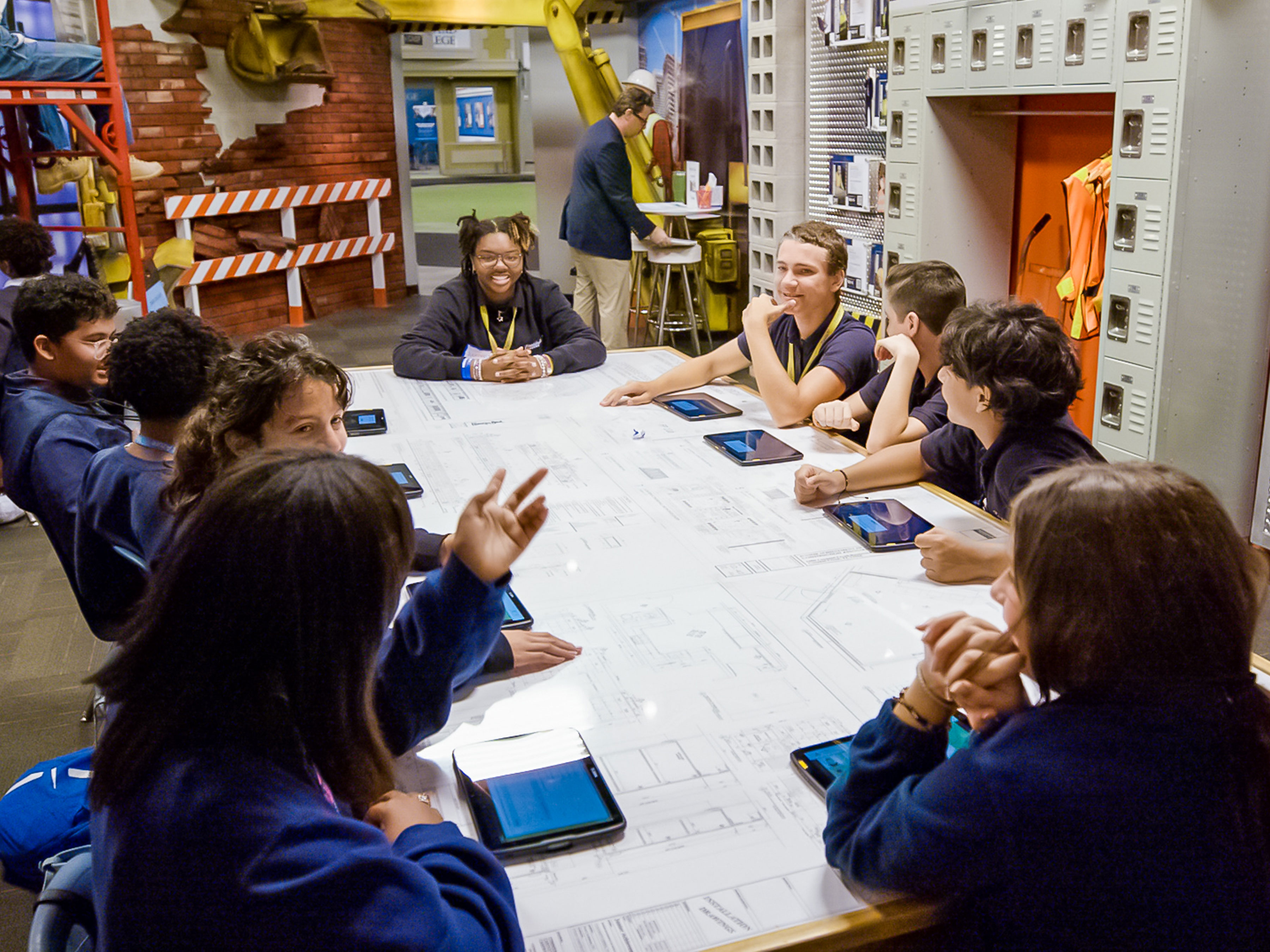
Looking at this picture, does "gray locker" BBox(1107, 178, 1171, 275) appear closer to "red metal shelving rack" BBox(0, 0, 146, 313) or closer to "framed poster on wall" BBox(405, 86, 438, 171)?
"red metal shelving rack" BBox(0, 0, 146, 313)

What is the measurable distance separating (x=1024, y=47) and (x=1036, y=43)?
0.08 meters

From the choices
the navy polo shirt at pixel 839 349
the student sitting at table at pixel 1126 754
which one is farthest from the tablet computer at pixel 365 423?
→ the student sitting at table at pixel 1126 754

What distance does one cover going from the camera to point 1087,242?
168 inches

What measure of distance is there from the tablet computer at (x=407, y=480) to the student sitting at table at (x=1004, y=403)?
1.17 meters

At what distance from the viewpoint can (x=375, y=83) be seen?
9234mm

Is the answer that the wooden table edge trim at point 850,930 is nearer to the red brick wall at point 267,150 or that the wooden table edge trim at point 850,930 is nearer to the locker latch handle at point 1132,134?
the locker latch handle at point 1132,134

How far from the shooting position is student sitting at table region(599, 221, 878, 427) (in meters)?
3.05

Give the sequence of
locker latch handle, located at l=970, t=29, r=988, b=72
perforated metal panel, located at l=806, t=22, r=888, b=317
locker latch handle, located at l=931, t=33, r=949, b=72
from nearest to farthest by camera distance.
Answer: locker latch handle, located at l=970, t=29, r=988, b=72, locker latch handle, located at l=931, t=33, r=949, b=72, perforated metal panel, located at l=806, t=22, r=888, b=317

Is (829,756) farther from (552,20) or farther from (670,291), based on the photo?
(552,20)

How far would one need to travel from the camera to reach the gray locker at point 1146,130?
3.66m

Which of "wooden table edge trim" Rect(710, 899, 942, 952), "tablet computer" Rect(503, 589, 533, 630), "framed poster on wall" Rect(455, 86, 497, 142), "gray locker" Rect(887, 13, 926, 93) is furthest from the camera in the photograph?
"framed poster on wall" Rect(455, 86, 497, 142)

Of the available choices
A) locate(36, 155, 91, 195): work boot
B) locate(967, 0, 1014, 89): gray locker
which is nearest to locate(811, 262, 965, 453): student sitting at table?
locate(967, 0, 1014, 89): gray locker

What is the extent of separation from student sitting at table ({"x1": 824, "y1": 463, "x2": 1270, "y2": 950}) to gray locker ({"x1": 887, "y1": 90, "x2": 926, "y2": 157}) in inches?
173

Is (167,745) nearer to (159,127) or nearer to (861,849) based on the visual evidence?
(861,849)
